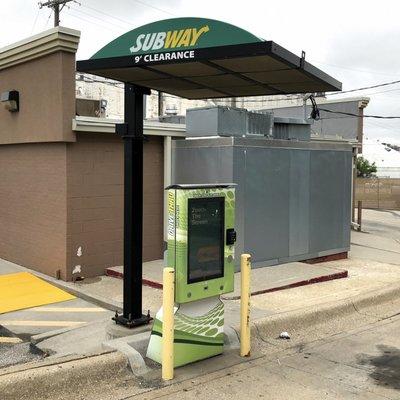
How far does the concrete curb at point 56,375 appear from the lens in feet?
13.9

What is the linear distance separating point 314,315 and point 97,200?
4.41 metres

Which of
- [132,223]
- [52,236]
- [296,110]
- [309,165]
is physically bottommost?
[52,236]

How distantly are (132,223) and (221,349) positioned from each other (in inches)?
63.1

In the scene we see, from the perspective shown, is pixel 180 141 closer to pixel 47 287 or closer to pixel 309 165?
pixel 309 165

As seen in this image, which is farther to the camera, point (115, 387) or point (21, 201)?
point (21, 201)

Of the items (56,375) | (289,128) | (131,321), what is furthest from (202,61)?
(289,128)

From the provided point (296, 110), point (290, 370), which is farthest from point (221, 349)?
point (296, 110)

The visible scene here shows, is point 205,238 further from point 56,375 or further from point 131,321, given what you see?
point 56,375

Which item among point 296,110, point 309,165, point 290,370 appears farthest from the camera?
point 296,110

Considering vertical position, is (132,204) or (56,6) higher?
(56,6)

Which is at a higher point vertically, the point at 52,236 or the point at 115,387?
the point at 52,236

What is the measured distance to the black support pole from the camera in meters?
5.60

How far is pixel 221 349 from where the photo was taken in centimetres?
546

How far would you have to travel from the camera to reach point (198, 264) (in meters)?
5.09
